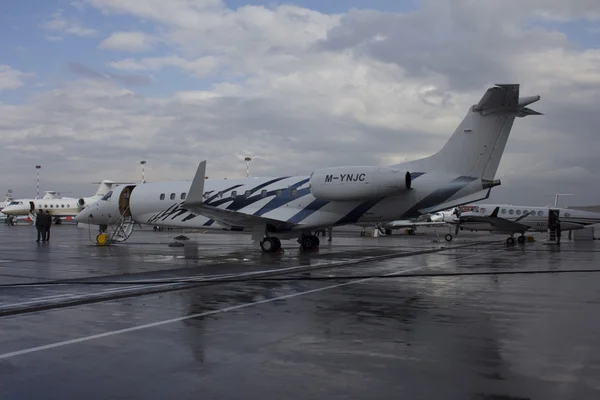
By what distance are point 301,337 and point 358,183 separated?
1617 cm

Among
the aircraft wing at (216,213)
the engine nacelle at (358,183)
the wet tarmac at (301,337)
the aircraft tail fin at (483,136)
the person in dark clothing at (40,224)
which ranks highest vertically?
the aircraft tail fin at (483,136)

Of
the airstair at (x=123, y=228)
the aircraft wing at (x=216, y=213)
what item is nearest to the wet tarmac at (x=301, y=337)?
the aircraft wing at (x=216, y=213)

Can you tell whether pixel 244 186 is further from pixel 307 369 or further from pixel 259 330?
pixel 307 369

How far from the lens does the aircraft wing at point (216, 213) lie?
2297 cm

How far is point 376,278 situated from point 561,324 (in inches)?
250

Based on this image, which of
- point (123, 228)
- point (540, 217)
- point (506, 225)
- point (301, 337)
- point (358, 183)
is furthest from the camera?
point (540, 217)

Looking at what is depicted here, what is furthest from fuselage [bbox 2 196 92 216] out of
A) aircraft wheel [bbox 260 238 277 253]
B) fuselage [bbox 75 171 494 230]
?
aircraft wheel [bbox 260 238 277 253]

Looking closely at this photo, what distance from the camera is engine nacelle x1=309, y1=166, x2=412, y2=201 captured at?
22.9m

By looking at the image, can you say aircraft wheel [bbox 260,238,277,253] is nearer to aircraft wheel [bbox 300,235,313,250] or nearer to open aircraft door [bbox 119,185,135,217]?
aircraft wheel [bbox 300,235,313,250]

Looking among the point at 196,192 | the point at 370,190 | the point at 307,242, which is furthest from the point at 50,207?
the point at 370,190

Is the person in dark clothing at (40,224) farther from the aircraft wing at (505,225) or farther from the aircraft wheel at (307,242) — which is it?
the aircraft wing at (505,225)

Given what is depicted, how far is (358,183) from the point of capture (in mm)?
23203

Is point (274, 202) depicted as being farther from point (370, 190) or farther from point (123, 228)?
point (123, 228)

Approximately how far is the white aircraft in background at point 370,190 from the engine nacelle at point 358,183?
40 mm
